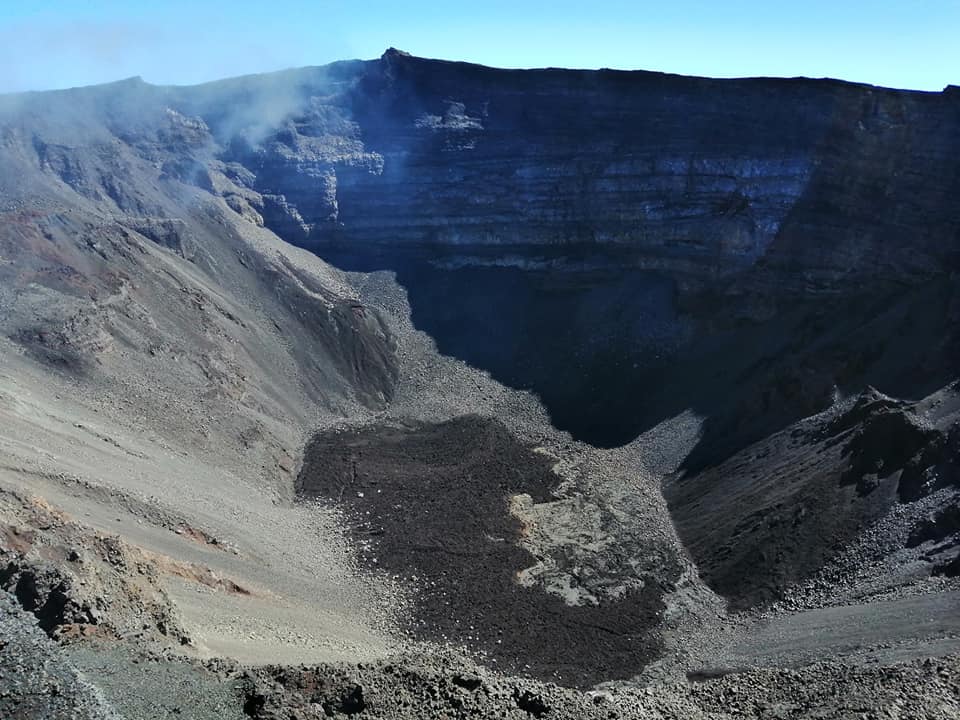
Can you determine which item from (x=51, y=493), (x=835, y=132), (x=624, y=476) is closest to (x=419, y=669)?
(x=51, y=493)

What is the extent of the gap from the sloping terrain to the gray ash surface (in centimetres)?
16

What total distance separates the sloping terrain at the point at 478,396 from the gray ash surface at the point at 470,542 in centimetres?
16

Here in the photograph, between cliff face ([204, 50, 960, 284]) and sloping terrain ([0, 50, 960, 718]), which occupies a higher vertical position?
cliff face ([204, 50, 960, 284])

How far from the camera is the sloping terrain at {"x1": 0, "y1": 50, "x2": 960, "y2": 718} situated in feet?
75.5

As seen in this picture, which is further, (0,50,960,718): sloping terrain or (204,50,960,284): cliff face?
(204,50,960,284): cliff face

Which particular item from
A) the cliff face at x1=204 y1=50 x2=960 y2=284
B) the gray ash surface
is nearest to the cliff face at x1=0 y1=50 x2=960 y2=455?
the cliff face at x1=204 y1=50 x2=960 y2=284

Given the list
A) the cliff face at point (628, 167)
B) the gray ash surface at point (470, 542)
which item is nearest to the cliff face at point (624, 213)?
the cliff face at point (628, 167)

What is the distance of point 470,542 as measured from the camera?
3541 centimetres

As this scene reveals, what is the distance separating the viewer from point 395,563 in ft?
111

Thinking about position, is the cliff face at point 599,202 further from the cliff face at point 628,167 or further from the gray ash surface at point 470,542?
the gray ash surface at point 470,542

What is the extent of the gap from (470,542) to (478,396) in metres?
14.2

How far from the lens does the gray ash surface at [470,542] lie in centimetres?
2958

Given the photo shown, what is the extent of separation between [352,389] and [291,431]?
225 inches

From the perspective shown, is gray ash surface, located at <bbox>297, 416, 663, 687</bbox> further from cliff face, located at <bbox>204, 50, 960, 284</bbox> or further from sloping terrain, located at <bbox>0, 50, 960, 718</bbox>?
cliff face, located at <bbox>204, 50, 960, 284</bbox>
